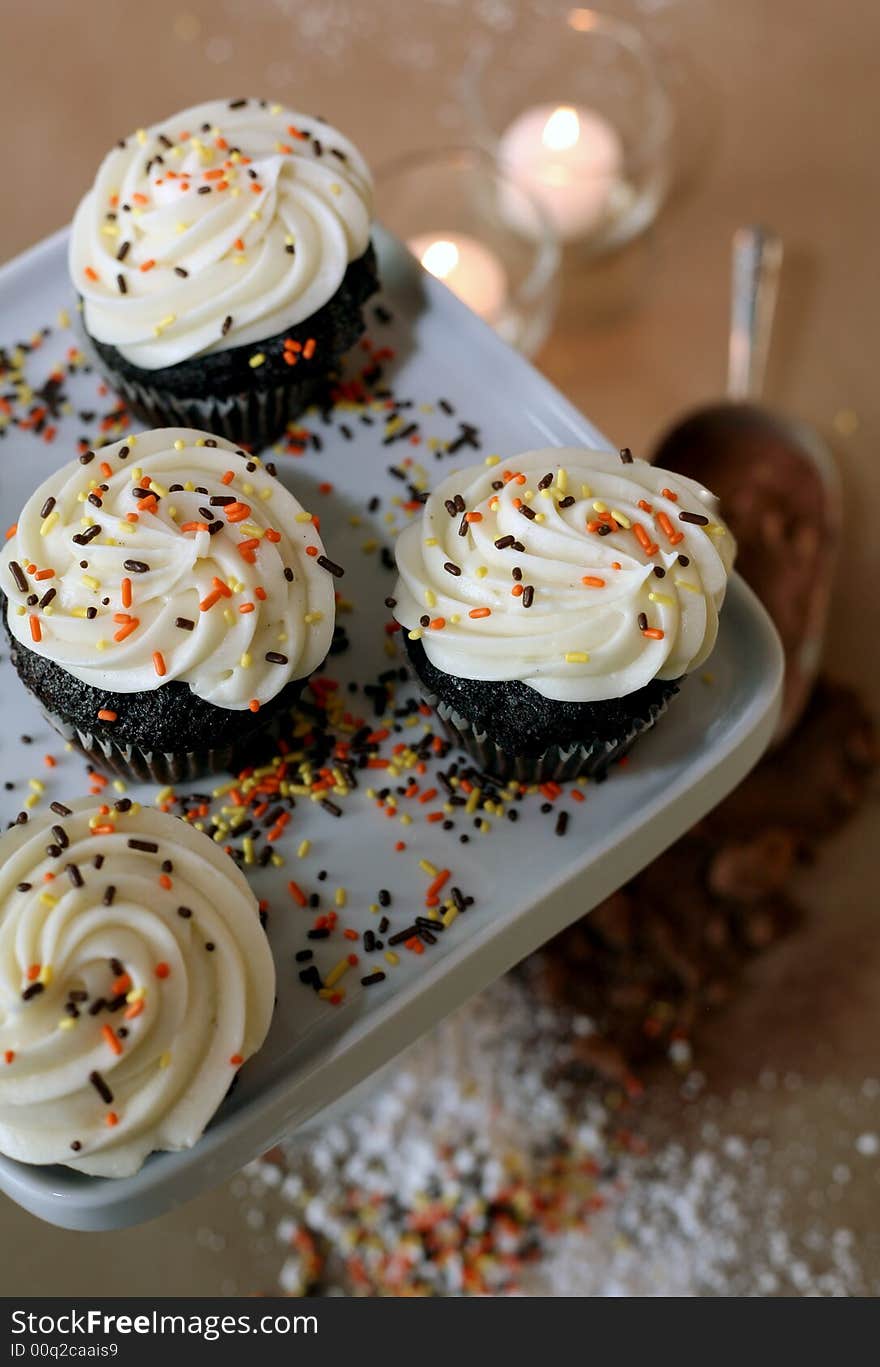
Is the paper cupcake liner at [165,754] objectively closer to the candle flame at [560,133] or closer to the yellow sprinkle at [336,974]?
the yellow sprinkle at [336,974]

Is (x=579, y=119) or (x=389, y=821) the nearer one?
(x=389, y=821)

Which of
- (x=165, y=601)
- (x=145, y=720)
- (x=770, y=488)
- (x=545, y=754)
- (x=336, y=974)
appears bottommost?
(x=770, y=488)

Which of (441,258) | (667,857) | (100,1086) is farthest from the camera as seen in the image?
(441,258)

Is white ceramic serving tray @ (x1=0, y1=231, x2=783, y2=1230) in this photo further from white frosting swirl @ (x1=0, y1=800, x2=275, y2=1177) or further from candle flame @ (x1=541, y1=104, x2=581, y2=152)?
candle flame @ (x1=541, y1=104, x2=581, y2=152)

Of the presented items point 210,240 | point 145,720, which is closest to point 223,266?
point 210,240

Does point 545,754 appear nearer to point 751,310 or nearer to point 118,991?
point 118,991

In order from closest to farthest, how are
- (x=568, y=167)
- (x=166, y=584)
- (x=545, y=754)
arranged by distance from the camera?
(x=166, y=584)
(x=545, y=754)
(x=568, y=167)

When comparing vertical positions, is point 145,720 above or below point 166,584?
below
